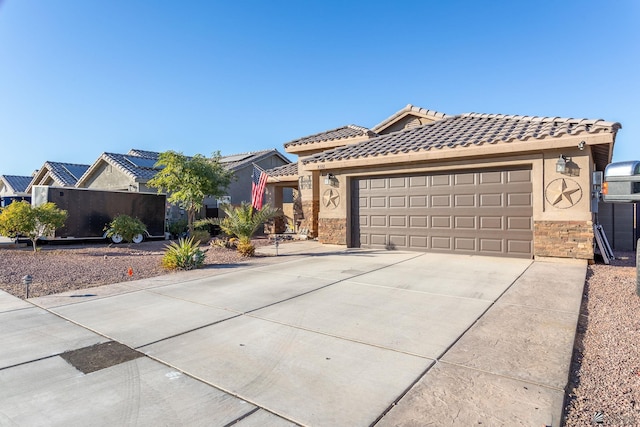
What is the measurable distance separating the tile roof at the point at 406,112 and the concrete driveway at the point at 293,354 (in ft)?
38.4

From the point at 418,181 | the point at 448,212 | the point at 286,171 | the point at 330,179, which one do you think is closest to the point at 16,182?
the point at 286,171

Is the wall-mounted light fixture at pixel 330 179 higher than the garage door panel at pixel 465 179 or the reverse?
higher

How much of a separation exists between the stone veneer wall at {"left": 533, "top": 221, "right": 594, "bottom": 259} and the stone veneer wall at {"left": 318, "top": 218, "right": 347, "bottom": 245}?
587cm

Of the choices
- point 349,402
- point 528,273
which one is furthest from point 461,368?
point 528,273

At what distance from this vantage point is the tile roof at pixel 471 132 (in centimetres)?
905

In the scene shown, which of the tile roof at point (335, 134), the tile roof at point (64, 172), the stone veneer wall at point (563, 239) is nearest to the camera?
the stone veneer wall at point (563, 239)

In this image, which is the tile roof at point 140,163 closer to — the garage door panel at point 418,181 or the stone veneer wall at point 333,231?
the stone veneer wall at point 333,231

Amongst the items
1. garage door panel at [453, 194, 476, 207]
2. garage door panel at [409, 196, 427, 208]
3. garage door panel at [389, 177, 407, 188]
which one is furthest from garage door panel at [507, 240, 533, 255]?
garage door panel at [389, 177, 407, 188]

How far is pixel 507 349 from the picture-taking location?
3838 mm

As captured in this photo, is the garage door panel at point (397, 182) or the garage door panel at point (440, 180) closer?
the garage door panel at point (440, 180)

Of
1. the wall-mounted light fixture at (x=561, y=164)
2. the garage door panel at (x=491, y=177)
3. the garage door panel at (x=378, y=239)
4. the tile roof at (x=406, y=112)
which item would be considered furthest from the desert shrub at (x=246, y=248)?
the tile roof at (x=406, y=112)

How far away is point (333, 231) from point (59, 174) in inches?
989

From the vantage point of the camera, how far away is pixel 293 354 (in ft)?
12.4

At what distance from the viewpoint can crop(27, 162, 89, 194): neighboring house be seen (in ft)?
88.1
